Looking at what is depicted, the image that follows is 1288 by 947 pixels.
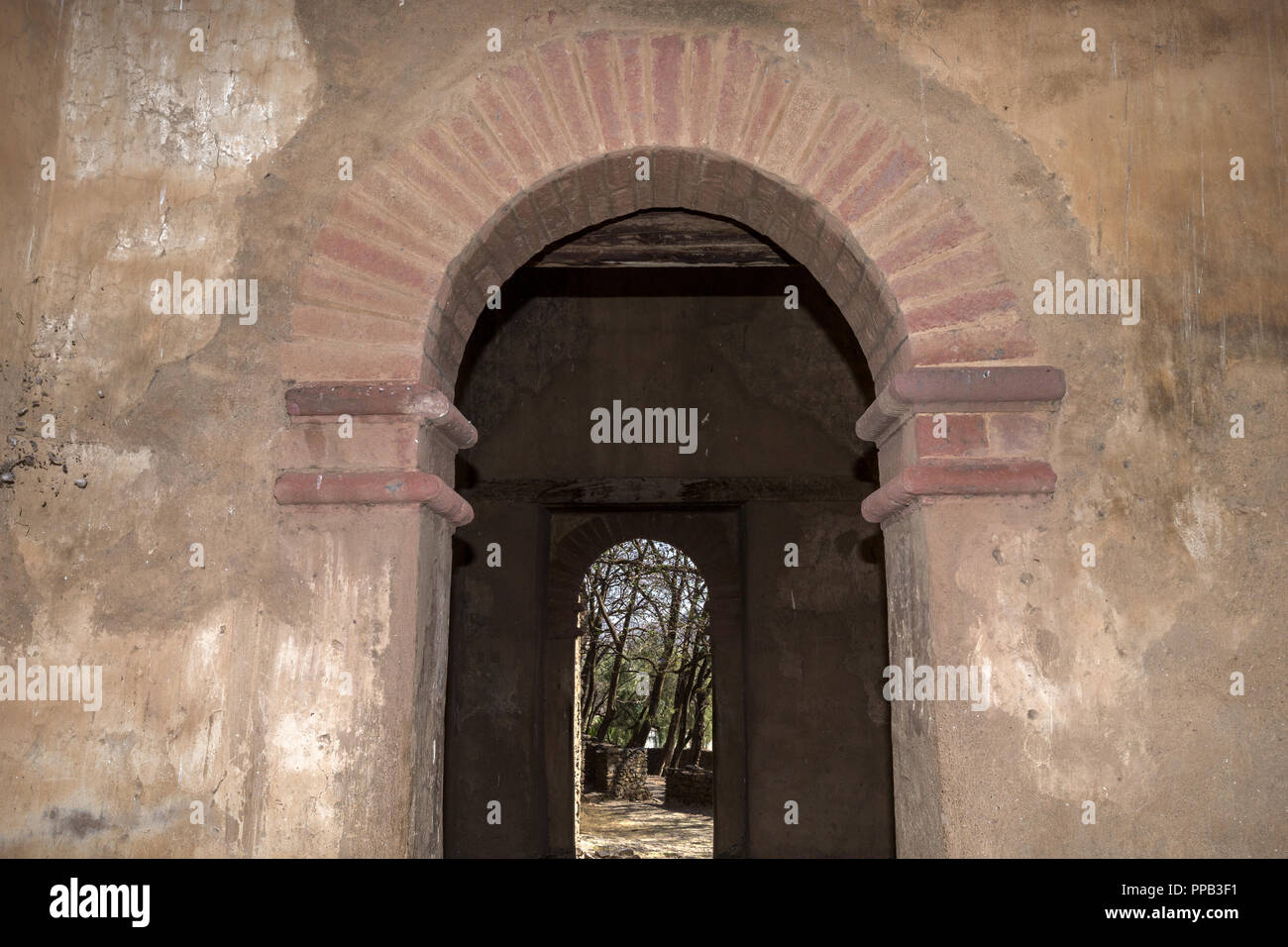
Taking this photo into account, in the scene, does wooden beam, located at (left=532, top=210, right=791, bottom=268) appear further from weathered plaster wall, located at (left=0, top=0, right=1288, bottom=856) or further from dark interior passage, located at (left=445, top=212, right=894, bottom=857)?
dark interior passage, located at (left=445, top=212, right=894, bottom=857)

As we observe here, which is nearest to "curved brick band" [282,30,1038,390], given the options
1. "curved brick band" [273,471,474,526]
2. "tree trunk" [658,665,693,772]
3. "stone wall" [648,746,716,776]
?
"curved brick band" [273,471,474,526]

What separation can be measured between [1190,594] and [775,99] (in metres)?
1.79

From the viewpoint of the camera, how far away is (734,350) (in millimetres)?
7688

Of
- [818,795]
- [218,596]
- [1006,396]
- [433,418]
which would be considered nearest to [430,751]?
[218,596]

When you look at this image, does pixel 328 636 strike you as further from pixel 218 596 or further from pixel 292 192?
pixel 292 192

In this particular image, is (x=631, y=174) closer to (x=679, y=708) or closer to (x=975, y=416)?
(x=975, y=416)

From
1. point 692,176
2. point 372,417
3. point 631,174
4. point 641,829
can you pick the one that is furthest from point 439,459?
point 641,829

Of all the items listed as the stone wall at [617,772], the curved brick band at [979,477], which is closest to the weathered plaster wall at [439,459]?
the curved brick band at [979,477]

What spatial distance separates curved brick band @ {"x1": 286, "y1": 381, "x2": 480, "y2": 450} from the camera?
2.84 meters

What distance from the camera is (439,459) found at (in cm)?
309

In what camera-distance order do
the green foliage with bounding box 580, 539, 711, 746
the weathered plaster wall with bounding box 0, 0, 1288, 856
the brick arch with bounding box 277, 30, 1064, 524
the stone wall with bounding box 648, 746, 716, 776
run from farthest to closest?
the stone wall with bounding box 648, 746, 716, 776, the green foliage with bounding box 580, 539, 711, 746, the brick arch with bounding box 277, 30, 1064, 524, the weathered plaster wall with bounding box 0, 0, 1288, 856

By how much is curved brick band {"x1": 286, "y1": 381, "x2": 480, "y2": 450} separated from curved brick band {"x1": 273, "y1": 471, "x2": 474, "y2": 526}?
168mm

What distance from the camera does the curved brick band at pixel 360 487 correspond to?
9.21 feet

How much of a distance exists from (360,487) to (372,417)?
20 centimetres
